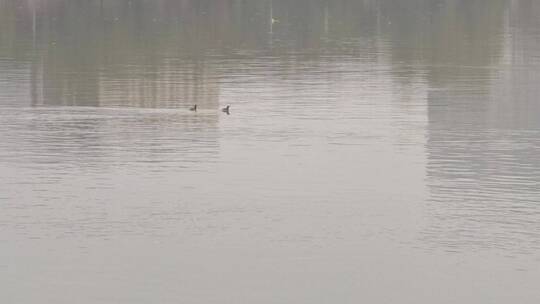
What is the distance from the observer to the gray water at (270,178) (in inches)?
955

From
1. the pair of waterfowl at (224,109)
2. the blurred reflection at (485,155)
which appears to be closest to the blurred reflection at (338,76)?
the blurred reflection at (485,155)

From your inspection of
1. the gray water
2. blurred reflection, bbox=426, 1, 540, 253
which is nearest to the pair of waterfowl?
the gray water

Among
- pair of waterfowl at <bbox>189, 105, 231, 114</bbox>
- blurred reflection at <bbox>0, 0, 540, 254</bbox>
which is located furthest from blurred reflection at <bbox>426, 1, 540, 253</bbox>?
pair of waterfowl at <bbox>189, 105, 231, 114</bbox>

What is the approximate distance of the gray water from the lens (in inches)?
955

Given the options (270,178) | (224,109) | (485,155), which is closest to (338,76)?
(224,109)

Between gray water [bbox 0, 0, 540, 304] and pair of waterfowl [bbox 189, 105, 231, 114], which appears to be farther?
pair of waterfowl [bbox 189, 105, 231, 114]

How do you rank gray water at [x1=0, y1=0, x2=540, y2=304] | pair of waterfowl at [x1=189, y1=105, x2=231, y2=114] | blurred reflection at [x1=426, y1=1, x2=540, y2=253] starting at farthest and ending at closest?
pair of waterfowl at [x1=189, y1=105, x2=231, y2=114] → blurred reflection at [x1=426, y1=1, x2=540, y2=253] → gray water at [x1=0, y1=0, x2=540, y2=304]

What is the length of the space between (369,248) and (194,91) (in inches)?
996

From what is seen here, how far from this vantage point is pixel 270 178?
33438 millimetres

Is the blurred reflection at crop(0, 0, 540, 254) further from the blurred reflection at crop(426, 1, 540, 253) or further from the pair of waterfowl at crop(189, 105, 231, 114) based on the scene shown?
the pair of waterfowl at crop(189, 105, 231, 114)

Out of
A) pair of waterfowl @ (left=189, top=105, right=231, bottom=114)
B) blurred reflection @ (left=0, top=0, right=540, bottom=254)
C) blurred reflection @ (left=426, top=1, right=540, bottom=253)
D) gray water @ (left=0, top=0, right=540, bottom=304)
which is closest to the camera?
gray water @ (left=0, top=0, right=540, bottom=304)

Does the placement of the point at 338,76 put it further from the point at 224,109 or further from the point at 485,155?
the point at 485,155

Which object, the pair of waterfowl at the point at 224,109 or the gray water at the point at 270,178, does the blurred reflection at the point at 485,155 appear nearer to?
the gray water at the point at 270,178

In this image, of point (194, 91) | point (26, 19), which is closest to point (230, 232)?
point (194, 91)
